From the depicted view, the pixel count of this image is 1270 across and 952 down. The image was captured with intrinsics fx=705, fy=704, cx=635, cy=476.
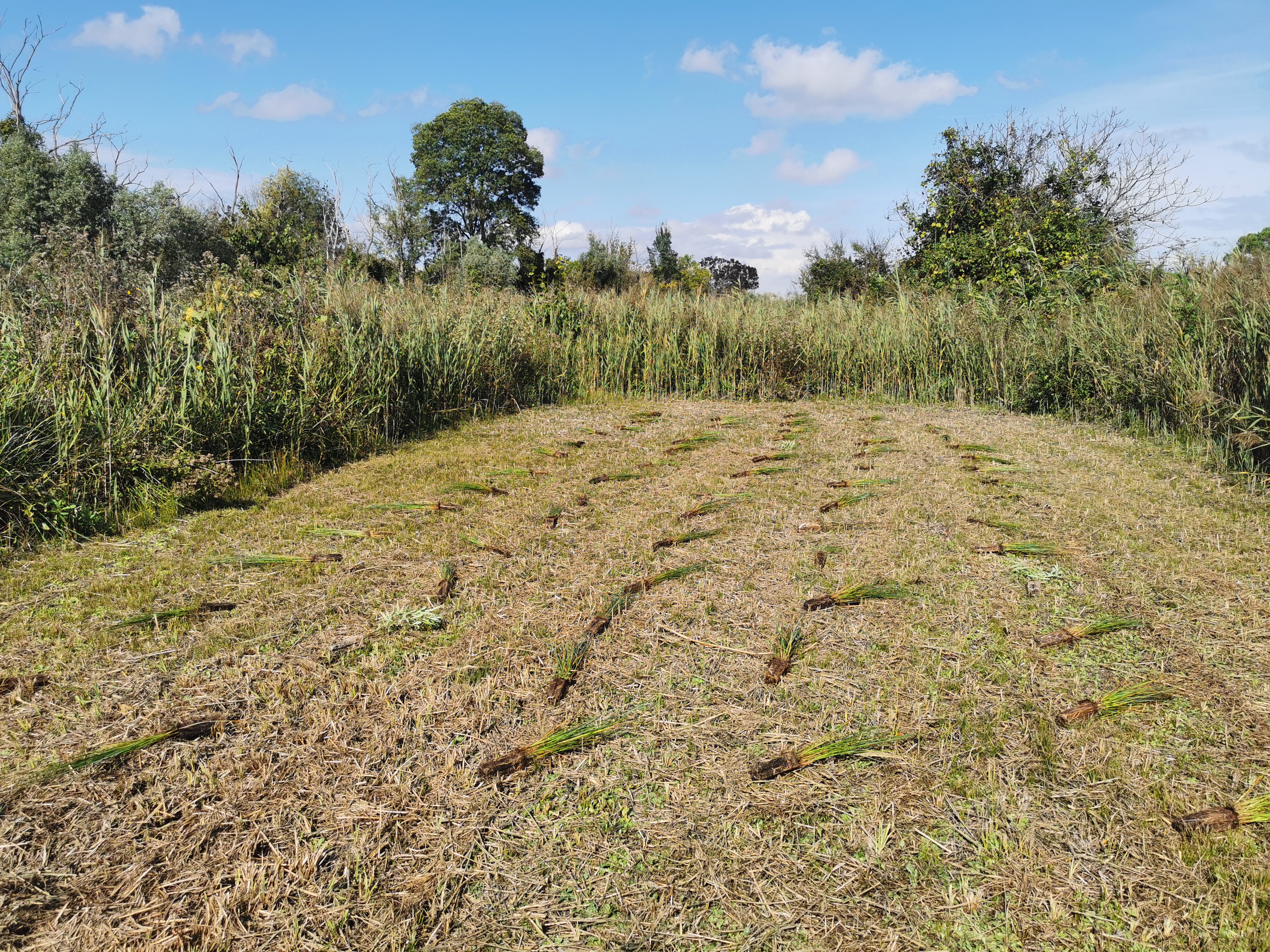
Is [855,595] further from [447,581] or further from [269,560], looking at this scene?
[269,560]

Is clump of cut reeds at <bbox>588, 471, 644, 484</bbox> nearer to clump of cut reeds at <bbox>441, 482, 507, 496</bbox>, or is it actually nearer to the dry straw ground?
clump of cut reeds at <bbox>441, 482, 507, 496</bbox>

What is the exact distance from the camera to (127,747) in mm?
1760

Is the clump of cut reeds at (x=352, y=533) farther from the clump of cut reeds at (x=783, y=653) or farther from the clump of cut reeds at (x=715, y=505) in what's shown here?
the clump of cut reeds at (x=783, y=653)

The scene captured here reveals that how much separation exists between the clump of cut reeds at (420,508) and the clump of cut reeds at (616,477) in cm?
87

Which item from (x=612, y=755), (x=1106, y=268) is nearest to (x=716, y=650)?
(x=612, y=755)

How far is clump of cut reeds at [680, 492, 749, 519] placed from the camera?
11.5ft

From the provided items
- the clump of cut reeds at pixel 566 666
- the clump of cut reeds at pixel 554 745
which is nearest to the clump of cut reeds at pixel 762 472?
the clump of cut reeds at pixel 566 666

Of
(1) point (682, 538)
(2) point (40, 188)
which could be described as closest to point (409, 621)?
(1) point (682, 538)

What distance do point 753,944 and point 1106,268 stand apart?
900 centimetres

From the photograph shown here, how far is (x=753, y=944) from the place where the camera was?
4.29ft

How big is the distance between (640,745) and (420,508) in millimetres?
2249

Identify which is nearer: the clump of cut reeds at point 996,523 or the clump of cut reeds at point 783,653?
the clump of cut reeds at point 783,653

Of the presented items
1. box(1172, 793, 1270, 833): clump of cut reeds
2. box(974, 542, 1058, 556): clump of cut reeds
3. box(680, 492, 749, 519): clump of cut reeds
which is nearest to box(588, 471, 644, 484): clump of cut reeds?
box(680, 492, 749, 519): clump of cut reeds

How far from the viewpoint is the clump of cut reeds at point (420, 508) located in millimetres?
3670
